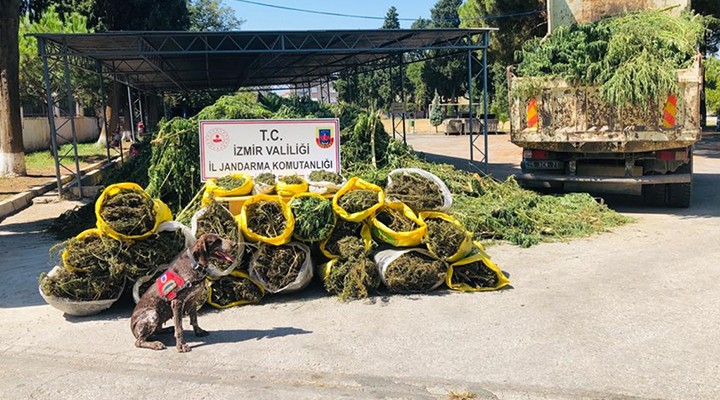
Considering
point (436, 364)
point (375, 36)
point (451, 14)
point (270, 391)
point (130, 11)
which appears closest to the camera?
point (270, 391)

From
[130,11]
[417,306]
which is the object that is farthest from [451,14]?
[417,306]

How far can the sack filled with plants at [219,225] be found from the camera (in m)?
5.55

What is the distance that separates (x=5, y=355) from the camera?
4.69 metres

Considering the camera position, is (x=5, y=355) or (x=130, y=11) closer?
(x=5, y=355)

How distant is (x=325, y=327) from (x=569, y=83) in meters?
6.90

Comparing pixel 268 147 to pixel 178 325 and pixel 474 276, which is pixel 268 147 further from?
pixel 178 325

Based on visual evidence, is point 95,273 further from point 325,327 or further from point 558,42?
point 558,42

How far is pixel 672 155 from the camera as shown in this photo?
9.87m

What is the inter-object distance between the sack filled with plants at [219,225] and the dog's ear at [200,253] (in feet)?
2.99

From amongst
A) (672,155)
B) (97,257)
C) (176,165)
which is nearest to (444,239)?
(97,257)

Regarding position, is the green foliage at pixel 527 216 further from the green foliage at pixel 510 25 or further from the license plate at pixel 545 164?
the green foliage at pixel 510 25

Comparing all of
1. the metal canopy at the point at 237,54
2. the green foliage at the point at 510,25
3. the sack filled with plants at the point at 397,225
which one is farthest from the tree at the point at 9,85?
the green foliage at the point at 510,25

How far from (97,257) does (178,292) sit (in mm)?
1179

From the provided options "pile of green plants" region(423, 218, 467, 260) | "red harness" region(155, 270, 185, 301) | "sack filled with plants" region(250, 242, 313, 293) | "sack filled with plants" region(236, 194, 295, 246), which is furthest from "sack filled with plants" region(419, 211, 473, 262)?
"red harness" region(155, 270, 185, 301)
